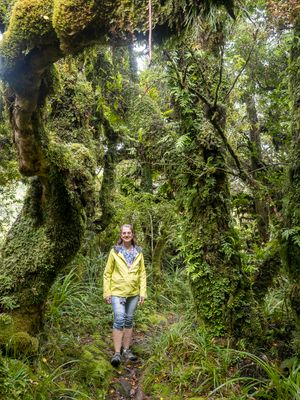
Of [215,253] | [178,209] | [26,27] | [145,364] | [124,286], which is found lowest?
[145,364]

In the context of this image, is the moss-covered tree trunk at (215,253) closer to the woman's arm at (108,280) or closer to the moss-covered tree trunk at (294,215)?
the moss-covered tree trunk at (294,215)

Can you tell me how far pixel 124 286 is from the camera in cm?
574

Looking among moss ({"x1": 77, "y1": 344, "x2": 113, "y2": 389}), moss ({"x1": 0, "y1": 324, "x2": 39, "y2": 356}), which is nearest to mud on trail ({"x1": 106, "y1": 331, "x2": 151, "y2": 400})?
moss ({"x1": 77, "y1": 344, "x2": 113, "y2": 389})

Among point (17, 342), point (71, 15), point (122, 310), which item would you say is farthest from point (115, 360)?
point (71, 15)

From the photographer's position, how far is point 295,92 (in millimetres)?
4652

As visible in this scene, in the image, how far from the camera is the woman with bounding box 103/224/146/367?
18.5ft

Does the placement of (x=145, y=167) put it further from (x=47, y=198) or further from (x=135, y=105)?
(x=47, y=198)

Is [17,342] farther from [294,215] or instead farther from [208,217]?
[294,215]

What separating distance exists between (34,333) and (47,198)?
1.73 metres

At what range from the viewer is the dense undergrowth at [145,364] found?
12.7 feet

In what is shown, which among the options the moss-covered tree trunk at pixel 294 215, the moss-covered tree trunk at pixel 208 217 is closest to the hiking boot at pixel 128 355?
the moss-covered tree trunk at pixel 208 217

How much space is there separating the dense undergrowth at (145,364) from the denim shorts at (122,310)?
1.75ft

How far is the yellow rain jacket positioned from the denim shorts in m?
0.09

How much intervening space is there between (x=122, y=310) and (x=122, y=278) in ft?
1.56
